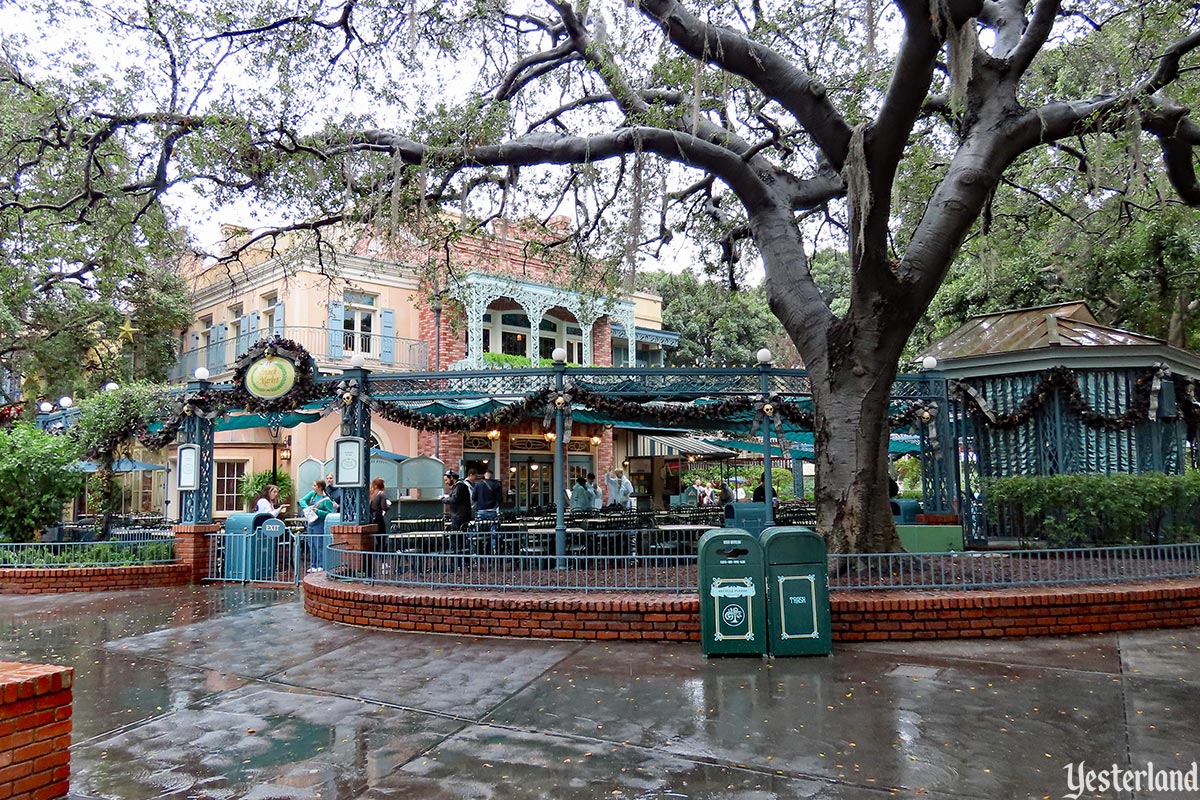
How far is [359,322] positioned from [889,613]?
59.7 feet

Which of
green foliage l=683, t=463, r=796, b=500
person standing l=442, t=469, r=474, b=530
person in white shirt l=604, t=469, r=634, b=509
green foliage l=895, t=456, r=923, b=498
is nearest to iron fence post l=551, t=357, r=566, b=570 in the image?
person standing l=442, t=469, r=474, b=530

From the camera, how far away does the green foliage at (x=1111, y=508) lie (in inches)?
416

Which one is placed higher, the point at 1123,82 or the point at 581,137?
the point at 1123,82

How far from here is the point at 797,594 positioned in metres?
7.05

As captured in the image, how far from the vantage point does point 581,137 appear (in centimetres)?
1003

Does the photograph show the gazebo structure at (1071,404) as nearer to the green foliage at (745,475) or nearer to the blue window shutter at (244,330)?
the blue window shutter at (244,330)

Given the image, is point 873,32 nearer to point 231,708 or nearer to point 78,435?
point 231,708

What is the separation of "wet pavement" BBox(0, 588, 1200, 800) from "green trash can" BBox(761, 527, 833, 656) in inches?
7.4

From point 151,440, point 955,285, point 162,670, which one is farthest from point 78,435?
point 955,285

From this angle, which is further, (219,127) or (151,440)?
(151,440)

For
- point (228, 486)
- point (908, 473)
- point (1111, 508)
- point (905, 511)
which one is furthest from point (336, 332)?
point (908, 473)

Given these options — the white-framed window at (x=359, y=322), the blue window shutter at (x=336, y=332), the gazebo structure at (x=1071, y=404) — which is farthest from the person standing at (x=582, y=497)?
the gazebo structure at (x=1071, y=404)

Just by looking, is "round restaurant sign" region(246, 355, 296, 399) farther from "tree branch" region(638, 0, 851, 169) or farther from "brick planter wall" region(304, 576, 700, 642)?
"tree branch" region(638, 0, 851, 169)

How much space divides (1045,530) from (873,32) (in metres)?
8.00
